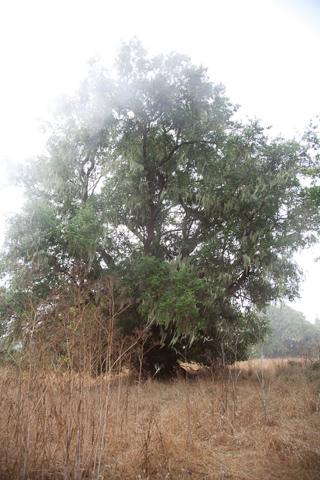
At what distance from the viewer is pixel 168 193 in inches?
419

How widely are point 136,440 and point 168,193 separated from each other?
8.13m

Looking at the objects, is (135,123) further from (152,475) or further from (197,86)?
(152,475)

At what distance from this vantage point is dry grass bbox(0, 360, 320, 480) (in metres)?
2.81

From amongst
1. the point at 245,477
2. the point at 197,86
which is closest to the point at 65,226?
the point at 197,86

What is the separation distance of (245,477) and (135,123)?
9.55 metres

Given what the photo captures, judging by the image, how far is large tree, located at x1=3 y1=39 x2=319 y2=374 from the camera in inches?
346

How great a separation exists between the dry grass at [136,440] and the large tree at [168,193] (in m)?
3.80

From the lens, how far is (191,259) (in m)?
9.89

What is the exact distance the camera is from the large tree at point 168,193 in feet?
28.9

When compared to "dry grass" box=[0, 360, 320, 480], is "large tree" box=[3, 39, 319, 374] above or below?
above

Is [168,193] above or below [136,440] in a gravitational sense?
above

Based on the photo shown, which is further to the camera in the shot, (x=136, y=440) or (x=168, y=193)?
(x=168, y=193)

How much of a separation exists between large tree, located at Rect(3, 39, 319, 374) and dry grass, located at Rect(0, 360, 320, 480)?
12.5 ft

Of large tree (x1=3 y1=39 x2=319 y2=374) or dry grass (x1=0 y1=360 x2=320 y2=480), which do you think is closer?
dry grass (x1=0 y1=360 x2=320 y2=480)
